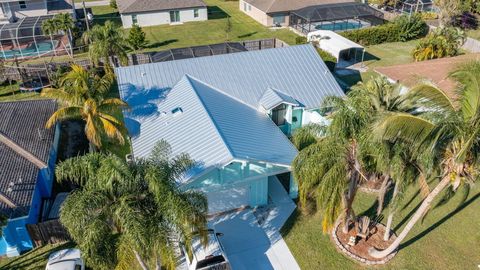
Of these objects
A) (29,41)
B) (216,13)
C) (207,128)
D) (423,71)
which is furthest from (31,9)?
(423,71)

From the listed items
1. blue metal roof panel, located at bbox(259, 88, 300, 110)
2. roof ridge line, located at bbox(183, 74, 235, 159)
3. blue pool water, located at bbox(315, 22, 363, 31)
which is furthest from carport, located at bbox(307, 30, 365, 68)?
roof ridge line, located at bbox(183, 74, 235, 159)

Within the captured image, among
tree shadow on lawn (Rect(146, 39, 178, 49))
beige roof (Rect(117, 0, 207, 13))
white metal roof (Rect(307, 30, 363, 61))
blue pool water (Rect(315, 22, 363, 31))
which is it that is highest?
beige roof (Rect(117, 0, 207, 13))

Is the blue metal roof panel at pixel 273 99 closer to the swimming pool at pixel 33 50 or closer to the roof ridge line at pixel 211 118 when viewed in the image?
the roof ridge line at pixel 211 118

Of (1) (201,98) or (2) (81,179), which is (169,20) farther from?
(2) (81,179)

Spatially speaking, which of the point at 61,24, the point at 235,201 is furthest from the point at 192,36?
the point at 235,201

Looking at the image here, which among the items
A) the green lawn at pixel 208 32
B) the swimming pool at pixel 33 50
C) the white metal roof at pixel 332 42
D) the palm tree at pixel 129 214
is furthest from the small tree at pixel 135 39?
the palm tree at pixel 129 214

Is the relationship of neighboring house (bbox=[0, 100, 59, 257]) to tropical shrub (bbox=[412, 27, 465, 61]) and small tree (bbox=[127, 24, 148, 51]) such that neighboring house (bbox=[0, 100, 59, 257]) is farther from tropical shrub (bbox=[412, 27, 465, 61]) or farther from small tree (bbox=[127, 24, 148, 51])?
tropical shrub (bbox=[412, 27, 465, 61])
